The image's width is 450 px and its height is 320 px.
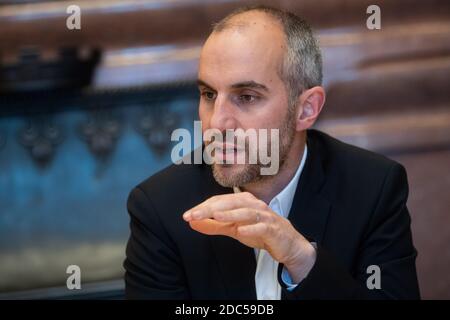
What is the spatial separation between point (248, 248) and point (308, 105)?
1.23 feet

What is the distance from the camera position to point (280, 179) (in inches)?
70.7

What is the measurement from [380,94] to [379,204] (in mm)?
1255

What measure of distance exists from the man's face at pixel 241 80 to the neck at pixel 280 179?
0.35 ft

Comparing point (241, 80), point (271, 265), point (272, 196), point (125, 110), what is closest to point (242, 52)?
point (241, 80)

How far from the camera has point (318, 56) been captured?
1.78 meters

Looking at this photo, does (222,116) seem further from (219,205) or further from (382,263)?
(382,263)

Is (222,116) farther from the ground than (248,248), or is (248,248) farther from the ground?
(222,116)

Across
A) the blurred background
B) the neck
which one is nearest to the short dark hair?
the neck

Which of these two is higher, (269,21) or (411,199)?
(269,21)

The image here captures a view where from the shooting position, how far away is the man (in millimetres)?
1610

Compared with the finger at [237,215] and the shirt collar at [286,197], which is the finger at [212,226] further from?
the shirt collar at [286,197]

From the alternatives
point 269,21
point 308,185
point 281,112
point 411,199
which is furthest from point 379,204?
point 411,199

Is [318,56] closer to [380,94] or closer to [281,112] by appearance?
[281,112]

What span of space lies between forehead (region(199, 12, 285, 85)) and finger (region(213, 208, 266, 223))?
0.37 metres
